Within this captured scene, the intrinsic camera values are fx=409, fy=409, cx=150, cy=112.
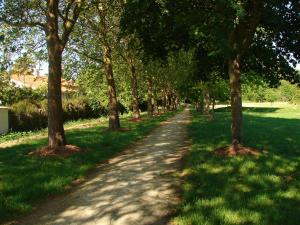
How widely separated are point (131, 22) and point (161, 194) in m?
7.59

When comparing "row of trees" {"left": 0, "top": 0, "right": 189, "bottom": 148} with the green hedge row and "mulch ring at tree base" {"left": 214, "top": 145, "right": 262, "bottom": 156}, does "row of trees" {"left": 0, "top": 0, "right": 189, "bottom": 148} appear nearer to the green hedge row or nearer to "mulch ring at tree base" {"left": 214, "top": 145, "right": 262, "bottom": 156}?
"mulch ring at tree base" {"left": 214, "top": 145, "right": 262, "bottom": 156}

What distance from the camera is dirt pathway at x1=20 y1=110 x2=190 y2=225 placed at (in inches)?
282

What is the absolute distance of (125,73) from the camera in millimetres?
42625

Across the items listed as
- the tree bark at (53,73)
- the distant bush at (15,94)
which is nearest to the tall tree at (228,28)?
the tree bark at (53,73)

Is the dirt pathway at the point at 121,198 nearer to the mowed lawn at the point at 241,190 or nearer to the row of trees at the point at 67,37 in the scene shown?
the mowed lawn at the point at 241,190

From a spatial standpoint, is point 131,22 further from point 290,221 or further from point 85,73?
point 85,73

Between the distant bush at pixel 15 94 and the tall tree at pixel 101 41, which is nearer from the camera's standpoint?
the tall tree at pixel 101 41

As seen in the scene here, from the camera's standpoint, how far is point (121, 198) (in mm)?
8438

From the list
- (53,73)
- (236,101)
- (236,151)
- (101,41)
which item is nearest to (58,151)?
(53,73)

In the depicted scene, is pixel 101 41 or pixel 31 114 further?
pixel 31 114

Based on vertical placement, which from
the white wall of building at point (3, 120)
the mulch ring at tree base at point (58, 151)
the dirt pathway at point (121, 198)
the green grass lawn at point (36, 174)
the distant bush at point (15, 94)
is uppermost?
the distant bush at point (15, 94)

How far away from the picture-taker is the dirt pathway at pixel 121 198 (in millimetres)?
7168

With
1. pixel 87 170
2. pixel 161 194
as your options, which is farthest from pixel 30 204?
pixel 87 170

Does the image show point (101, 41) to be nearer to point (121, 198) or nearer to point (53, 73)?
point (53, 73)
